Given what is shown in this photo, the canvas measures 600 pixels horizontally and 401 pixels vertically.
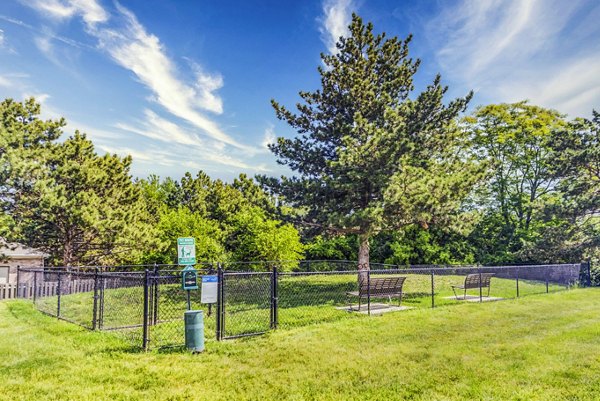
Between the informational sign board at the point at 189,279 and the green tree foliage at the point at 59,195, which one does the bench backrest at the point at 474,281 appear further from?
the green tree foliage at the point at 59,195

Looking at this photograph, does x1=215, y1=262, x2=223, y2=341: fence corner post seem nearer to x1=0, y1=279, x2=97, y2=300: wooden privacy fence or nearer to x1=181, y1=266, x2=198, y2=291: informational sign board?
x1=181, y1=266, x2=198, y2=291: informational sign board

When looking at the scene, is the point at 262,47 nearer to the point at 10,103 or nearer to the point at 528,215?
the point at 10,103

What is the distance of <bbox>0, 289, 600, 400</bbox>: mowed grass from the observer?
5586 millimetres

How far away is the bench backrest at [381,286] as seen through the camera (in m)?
11.7

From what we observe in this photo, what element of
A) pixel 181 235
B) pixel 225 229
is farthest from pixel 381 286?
pixel 225 229

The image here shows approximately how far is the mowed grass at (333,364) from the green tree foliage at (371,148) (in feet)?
22.3

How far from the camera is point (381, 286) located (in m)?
12.2

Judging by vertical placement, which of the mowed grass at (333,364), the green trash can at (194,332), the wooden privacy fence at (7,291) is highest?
the green trash can at (194,332)

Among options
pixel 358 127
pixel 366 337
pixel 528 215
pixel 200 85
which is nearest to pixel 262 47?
pixel 200 85

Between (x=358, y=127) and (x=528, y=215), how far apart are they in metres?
24.0

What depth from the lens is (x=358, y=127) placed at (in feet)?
55.9

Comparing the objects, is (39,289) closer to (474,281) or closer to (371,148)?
(371,148)

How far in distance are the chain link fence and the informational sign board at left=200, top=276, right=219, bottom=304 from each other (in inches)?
4.3

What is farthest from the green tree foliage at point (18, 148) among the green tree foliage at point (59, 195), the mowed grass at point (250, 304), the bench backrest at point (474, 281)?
the bench backrest at point (474, 281)
